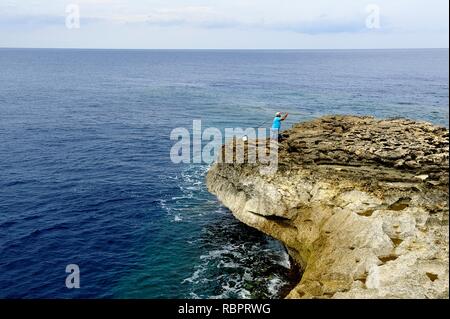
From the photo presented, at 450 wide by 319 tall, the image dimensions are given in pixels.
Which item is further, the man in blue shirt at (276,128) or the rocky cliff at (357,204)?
the man in blue shirt at (276,128)

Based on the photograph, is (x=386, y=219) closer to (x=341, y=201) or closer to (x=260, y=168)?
(x=341, y=201)

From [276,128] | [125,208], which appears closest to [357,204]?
[276,128]

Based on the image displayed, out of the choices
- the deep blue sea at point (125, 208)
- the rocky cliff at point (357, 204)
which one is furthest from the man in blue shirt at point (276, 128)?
the deep blue sea at point (125, 208)

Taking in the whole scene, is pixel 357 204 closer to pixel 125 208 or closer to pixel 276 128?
pixel 276 128

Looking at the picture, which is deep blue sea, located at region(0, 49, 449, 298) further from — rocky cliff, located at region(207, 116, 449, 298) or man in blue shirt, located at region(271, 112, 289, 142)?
man in blue shirt, located at region(271, 112, 289, 142)

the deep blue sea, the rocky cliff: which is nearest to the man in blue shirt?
the rocky cliff

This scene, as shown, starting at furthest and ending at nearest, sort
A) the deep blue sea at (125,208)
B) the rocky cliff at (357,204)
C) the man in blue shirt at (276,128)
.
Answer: the man in blue shirt at (276,128)
the deep blue sea at (125,208)
the rocky cliff at (357,204)

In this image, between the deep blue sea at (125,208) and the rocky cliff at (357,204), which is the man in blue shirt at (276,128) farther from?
the deep blue sea at (125,208)

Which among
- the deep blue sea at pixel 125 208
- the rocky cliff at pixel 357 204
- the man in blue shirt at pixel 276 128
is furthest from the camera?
the man in blue shirt at pixel 276 128
